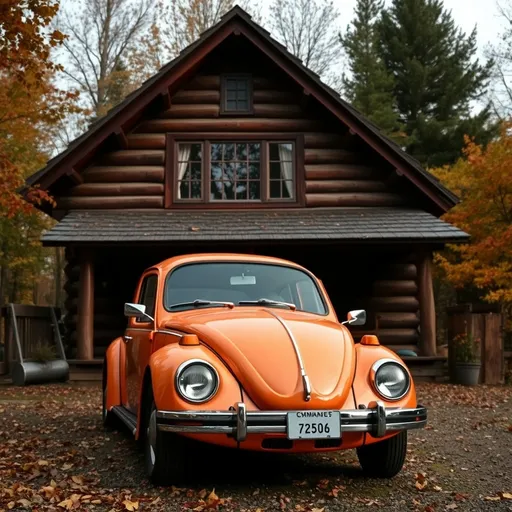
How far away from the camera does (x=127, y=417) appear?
20.5 feet

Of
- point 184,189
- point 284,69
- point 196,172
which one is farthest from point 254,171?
point 284,69

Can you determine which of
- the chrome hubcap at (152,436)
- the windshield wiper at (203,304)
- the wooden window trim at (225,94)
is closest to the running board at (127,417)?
the chrome hubcap at (152,436)

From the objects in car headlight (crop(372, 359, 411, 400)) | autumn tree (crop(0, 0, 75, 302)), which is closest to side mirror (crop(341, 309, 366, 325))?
car headlight (crop(372, 359, 411, 400))

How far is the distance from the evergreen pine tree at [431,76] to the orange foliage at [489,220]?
14791 millimetres

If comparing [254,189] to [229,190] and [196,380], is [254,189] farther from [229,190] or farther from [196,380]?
[196,380]

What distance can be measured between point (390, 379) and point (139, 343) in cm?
242

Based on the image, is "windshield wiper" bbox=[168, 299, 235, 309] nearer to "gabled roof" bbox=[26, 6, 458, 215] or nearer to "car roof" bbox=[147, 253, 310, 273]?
"car roof" bbox=[147, 253, 310, 273]

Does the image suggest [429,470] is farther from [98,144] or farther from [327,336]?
[98,144]

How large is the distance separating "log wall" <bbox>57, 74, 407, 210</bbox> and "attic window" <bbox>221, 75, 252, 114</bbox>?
0.15m

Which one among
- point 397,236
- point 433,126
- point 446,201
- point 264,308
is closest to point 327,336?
point 264,308

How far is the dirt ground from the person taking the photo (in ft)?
15.3

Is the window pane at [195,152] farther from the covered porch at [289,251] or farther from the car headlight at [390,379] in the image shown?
the car headlight at [390,379]

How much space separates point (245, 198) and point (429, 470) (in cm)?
1041

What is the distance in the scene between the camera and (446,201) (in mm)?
14820
